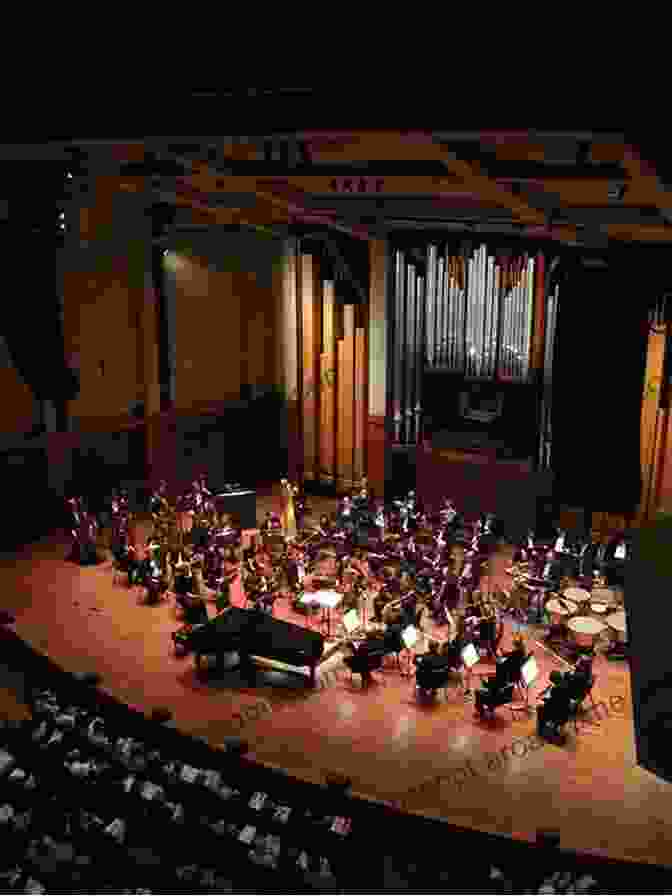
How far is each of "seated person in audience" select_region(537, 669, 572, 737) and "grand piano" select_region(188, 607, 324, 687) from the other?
2.42 metres

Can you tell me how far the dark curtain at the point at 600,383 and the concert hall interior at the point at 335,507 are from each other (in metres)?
0.04

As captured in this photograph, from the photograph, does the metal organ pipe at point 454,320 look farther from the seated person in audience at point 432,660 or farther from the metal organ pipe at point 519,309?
the seated person in audience at point 432,660

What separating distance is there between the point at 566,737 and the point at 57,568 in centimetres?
748

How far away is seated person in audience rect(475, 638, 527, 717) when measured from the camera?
907 cm

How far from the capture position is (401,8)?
145 inches

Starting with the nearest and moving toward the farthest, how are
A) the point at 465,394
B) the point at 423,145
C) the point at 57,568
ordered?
the point at 423,145 → the point at 57,568 → the point at 465,394

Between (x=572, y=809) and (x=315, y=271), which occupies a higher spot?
(x=315, y=271)

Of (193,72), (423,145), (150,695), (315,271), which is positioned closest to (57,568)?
(150,695)

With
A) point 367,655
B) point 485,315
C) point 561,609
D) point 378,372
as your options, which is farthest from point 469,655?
point 378,372

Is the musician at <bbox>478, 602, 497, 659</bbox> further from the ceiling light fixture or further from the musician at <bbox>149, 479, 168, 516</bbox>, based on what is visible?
the musician at <bbox>149, 479, 168, 516</bbox>

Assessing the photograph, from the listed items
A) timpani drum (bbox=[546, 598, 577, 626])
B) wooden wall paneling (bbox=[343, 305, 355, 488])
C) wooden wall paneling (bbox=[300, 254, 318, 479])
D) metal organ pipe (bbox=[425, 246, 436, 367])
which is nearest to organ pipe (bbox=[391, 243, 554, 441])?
metal organ pipe (bbox=[425, 246, 436, 367])

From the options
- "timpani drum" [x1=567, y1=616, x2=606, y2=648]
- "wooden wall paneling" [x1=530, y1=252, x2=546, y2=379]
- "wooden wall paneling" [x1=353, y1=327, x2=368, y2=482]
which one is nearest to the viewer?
"timpani drum" [x1=567, y1=616, x2=606, y2=648]

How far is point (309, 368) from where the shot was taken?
1582 cm

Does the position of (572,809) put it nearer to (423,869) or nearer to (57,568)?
(423,869)
